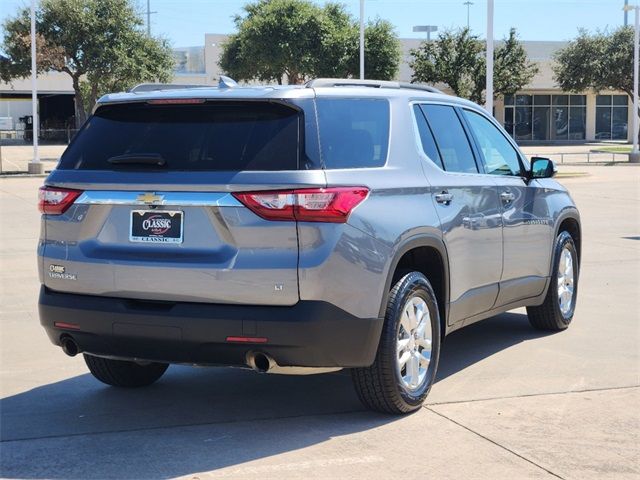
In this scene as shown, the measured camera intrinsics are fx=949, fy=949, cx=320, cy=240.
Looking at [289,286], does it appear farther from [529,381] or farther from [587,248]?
[587,248]

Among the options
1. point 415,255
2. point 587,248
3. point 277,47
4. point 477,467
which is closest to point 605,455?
point 477,467

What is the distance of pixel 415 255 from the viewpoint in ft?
19.4

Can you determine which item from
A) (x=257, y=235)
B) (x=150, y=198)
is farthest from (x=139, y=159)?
(x=257, y=235)

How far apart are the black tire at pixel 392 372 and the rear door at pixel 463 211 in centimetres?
49

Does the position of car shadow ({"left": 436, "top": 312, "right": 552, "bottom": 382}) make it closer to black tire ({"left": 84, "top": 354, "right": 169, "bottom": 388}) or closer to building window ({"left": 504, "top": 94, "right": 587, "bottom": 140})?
black tire ({"left": 84, "top": 354, "right": 169, "bottom": 388})

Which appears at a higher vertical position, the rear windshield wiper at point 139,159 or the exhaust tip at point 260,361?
the rear windshield wiper at point 139,159

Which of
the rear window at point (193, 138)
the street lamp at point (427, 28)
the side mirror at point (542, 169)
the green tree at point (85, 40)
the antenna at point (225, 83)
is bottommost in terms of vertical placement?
the side mirror at point (542, 169)

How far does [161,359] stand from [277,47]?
157 ft

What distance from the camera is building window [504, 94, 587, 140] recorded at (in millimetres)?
66438

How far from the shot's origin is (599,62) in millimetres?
53594

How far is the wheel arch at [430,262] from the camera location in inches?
219

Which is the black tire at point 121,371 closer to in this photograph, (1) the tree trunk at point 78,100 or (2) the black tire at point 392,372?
(2) the black tire at point 392,372

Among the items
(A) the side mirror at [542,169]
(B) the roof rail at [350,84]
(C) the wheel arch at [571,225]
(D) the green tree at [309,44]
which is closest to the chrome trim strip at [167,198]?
(B) the roof rail at [350,84]

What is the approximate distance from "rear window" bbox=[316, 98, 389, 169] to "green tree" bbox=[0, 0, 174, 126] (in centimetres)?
4072
